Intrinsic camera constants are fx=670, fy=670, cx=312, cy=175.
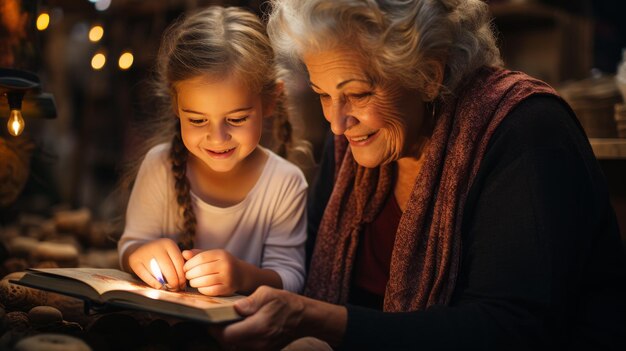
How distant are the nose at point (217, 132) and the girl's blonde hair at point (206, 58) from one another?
0.44 feet

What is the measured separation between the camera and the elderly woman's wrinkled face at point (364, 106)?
1707 millimetres

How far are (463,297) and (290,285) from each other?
577mm

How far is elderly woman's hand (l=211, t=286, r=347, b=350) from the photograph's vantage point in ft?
4.72

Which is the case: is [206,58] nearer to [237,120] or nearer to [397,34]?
[237,120]

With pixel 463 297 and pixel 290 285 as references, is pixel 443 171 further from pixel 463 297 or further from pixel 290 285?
pixel 290 285

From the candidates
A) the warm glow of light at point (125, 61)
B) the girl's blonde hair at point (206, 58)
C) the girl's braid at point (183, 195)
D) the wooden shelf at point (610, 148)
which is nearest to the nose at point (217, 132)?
the girl's blonde hair at point (206, 58)

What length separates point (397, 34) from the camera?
5.45 ft

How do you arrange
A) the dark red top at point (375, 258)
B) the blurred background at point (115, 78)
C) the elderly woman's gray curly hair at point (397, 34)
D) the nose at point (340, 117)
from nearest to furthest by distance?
the elderly woman's gray curly hair at point (397, 34) < the nose at point (340, 117) < the dark red top at point (375, 258) < the blurred background at point (115, 78)

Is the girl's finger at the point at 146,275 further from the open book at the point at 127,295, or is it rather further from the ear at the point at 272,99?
the ear at the point at 272,99

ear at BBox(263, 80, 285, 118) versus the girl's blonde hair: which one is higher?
the girl's blonde hair

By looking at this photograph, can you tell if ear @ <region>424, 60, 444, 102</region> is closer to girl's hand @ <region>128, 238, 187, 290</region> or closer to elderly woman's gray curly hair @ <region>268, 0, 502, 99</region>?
elderly woman's gray curly hair @ <region>268, 0, 502, 99</region>

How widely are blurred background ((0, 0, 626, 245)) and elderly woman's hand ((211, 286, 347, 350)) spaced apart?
93 centimetres

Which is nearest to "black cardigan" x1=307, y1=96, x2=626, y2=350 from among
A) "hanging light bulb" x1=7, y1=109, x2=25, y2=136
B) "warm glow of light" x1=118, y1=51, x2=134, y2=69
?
"hanging light bulb" x1=7, y1=109, x2=25, y2=136

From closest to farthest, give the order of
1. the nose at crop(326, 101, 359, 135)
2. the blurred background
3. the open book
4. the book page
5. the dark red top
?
the open book < the book page < the nose at crop(326, 101, 359, 135) < the dark red top < the blurred background
